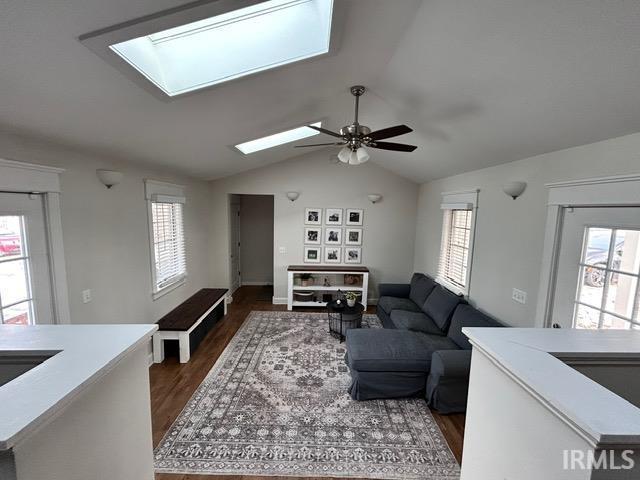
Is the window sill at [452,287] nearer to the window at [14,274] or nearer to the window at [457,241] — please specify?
the window at [457,241]

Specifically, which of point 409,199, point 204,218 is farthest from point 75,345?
point 409,199

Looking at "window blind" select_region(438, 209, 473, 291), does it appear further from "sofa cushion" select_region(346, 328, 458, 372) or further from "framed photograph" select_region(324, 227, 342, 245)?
"framed photograph" select_region(324, 227, 342, 245)

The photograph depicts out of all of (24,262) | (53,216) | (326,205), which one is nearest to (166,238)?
(53,216)

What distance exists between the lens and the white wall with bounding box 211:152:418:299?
17.8ft

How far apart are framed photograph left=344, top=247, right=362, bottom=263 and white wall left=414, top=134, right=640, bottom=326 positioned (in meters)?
2.31

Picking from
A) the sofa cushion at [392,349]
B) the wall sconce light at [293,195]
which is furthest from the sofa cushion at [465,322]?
the wall sconce light at [293,195]

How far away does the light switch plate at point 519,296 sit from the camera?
2648mm

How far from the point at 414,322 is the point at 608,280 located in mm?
2065

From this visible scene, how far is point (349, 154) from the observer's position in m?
2.77

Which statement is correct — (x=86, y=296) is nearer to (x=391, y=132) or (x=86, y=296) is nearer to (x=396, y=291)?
(x=391, y=132)

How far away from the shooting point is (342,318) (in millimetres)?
3988

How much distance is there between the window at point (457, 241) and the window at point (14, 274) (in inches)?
172

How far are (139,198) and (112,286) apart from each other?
104 cm

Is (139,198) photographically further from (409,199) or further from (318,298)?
(409,199)
